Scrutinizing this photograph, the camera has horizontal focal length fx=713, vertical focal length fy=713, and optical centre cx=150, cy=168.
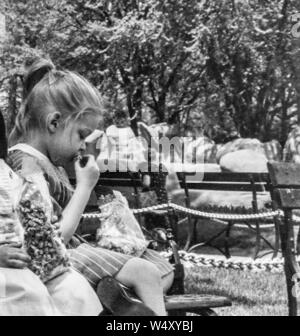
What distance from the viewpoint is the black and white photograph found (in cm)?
200

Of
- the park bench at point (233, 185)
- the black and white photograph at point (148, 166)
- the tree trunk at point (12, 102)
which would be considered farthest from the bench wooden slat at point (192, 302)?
the tree trunk at point (12, 102)

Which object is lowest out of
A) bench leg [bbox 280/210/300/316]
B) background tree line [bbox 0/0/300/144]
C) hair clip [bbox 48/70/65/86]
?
bench leg [bbox 280/210/300/316]

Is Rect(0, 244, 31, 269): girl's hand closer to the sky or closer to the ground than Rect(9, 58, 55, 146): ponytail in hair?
closer to the ground

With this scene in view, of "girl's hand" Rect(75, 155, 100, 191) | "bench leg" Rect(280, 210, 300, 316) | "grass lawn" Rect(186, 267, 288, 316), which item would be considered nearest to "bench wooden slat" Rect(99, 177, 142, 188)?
"grass lawn" Rect(186, 267, 288, 316)

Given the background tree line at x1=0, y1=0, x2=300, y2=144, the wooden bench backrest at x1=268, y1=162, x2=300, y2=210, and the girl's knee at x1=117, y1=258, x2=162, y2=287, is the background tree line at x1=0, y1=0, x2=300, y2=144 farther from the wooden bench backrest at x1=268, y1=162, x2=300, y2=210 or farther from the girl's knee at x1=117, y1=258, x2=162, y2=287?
the girl's knee at x1=117, y1=258, x2=162, y2=287

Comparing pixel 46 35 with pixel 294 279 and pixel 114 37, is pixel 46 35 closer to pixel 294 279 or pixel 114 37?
pixel 114 37

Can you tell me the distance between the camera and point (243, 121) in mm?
16781

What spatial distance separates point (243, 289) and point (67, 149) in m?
4.86

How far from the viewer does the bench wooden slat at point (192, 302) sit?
247 cm

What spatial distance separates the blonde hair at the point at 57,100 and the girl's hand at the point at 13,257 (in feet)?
1.88

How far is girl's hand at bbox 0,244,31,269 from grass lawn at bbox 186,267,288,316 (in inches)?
158

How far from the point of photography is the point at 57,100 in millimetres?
2303

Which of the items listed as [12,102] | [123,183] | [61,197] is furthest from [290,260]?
[12,102]
